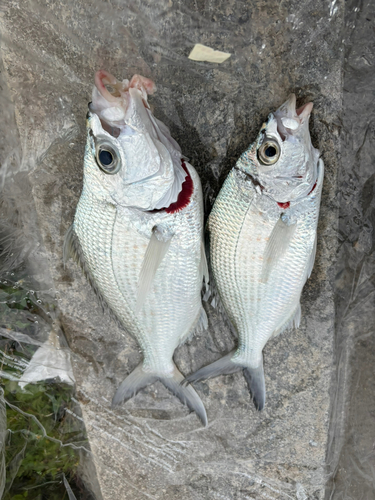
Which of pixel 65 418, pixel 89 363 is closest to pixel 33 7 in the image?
pixel 89 363

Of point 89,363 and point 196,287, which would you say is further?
point 89,363

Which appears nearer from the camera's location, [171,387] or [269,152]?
[269,152]

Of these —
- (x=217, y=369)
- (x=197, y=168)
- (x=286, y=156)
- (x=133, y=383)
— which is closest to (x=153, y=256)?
(x=197, y=168)

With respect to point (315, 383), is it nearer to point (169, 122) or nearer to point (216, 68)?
point (169, 122)

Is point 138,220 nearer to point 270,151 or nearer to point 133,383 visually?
point 270,151

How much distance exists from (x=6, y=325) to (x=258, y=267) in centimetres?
140

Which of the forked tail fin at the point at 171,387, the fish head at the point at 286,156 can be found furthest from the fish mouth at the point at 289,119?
the forked tail fin at the point at 171,387

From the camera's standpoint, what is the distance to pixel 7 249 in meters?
1.67

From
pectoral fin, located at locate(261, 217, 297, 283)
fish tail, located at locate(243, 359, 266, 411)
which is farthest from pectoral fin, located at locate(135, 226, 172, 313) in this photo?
fish tail, located at locate(243, 359, 266, 411)

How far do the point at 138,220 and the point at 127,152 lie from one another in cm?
25

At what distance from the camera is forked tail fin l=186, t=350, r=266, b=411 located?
1.52 m

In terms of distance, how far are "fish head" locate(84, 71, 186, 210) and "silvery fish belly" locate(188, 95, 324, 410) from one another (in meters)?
0.26

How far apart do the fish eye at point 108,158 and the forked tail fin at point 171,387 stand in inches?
39.1

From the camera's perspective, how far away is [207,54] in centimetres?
134
